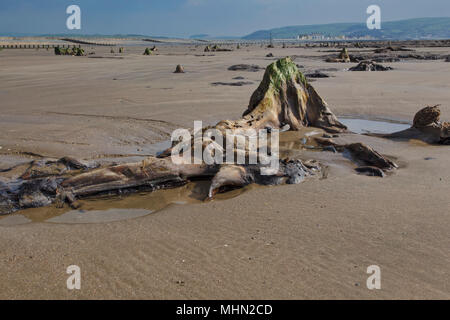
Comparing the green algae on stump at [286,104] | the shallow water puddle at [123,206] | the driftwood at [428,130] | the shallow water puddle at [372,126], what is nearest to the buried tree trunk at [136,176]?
the shallow water puddle at [123,206]

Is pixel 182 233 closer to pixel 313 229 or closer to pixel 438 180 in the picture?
pixel 313 229

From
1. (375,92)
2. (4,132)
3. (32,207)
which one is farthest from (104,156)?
(375,92)

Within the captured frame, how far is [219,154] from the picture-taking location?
4.86 meters

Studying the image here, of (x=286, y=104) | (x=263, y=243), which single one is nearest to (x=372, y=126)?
(x=286, y=104)

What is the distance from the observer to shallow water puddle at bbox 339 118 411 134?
7832 millimetres

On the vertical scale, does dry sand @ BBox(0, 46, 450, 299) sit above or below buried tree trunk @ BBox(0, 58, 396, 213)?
below

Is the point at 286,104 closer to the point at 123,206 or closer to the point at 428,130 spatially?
the point at 428,130

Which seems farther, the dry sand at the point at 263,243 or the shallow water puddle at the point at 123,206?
the shallow water puddle at the point at 123,206

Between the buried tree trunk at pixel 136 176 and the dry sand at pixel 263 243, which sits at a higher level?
the buried tree trunk at pixel 136 176

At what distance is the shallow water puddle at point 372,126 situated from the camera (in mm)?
7832

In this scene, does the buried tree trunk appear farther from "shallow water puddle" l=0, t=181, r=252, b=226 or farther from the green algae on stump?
the green algae on stump

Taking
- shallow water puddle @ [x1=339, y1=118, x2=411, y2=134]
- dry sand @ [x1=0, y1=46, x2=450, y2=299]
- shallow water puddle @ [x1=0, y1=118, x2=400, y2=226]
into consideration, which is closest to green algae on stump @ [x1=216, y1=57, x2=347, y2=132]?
shallow water puddle @ [x1=339, y1=118, x2=411, y2=134]

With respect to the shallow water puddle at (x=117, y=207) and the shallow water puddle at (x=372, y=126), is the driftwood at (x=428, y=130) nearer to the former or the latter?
the shallow water puddle at (x=372, y=126)

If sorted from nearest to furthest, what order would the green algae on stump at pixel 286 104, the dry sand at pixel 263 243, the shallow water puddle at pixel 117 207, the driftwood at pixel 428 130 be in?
the dry sand at pixel 263 243 < the shallow water puddle at pixel 117 207 < the driftwood at pixel 428 130 < the green algae on stump at pixel 286 104
